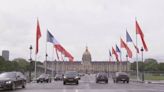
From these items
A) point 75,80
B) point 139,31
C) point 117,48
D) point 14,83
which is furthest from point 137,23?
point 14,83

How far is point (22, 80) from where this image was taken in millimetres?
34500

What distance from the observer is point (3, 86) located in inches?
1181

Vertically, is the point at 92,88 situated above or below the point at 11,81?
below

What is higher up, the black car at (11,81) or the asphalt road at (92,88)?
the black car at (11,81)

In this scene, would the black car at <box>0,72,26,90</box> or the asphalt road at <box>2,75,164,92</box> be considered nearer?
the asphalt road at <box>2,75,164,92</box>

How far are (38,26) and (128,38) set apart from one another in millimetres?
18201

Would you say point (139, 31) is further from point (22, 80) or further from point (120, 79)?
point (22, 80)

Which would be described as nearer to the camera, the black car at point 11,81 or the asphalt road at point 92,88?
the asphalt road at point 92,88

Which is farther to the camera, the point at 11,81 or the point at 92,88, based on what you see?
the point at 92,88

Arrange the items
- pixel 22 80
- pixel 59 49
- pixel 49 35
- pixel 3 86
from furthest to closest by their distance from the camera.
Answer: pixel 59 49 < pixel 49 35 < pixel 22 80 < pixel 3 86

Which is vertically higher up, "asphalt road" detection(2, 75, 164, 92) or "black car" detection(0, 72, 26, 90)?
"black car" detection(0, 72, 26, 90)

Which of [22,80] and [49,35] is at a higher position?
[49,35]

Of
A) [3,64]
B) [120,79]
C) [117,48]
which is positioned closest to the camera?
[120,79]

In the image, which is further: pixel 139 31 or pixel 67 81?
pixel 139 31
